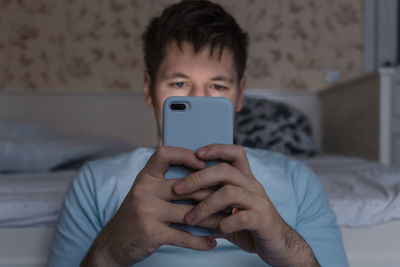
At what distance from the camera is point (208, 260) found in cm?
57

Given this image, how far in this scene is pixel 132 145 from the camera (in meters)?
1.66

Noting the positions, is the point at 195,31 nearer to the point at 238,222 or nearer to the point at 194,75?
the point at 194,75

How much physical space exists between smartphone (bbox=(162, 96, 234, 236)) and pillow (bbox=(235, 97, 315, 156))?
1146 mm

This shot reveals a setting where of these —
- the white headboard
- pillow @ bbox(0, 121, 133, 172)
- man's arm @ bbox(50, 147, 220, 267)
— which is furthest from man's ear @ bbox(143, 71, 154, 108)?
the white headboard

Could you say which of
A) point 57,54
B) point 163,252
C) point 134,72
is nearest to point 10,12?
point 57,54

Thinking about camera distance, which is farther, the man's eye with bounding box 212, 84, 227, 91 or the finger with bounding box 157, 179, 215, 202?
the man's eye with bounding box 212, 84, 227, 91

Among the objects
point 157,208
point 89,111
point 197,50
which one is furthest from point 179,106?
point 89,111

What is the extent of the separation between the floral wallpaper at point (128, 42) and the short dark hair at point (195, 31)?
5.15 feet

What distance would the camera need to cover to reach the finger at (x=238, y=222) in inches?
15.5

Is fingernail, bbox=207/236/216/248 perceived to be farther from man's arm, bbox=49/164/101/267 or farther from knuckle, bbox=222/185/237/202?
man's arm, bbox=49/164/101/267

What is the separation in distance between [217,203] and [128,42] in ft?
6.75

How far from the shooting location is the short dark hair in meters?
0.68

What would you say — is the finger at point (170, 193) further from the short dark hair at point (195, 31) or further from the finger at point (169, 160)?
the short dark hair at point (195, 31)

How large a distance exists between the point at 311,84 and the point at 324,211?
1.87m
